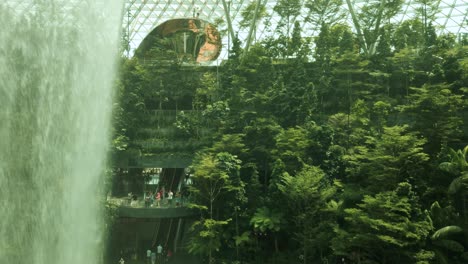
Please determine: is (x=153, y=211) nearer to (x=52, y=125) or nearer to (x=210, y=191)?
(x=210, y=191)

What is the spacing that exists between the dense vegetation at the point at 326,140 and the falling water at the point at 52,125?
9.91m

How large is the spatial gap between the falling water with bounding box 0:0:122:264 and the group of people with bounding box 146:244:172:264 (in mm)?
10169

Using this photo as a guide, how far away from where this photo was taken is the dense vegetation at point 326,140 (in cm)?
2134

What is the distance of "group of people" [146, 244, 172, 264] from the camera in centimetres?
2677

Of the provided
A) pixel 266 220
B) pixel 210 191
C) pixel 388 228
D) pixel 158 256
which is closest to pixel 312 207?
pixel 266 220

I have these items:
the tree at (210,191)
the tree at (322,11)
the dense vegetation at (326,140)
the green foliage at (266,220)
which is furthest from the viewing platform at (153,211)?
the tree at (322,11)

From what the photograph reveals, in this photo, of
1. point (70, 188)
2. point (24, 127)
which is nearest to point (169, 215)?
point (70, 188)

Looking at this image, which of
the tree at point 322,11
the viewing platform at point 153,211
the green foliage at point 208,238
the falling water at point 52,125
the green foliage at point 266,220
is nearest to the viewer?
the falling water at point 52,125

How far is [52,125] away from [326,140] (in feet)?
56.6

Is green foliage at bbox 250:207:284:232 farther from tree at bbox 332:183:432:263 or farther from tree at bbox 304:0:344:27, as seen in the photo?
tree at bbox 304:0:344:27

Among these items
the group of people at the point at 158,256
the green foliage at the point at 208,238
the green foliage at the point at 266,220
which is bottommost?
the group of people at the point at 158,256

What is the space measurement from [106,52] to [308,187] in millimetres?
12096

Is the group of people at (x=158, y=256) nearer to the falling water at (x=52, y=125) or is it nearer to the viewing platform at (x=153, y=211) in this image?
the viewing platform at (x=153, y=211)

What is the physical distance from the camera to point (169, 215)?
93.2 ft
